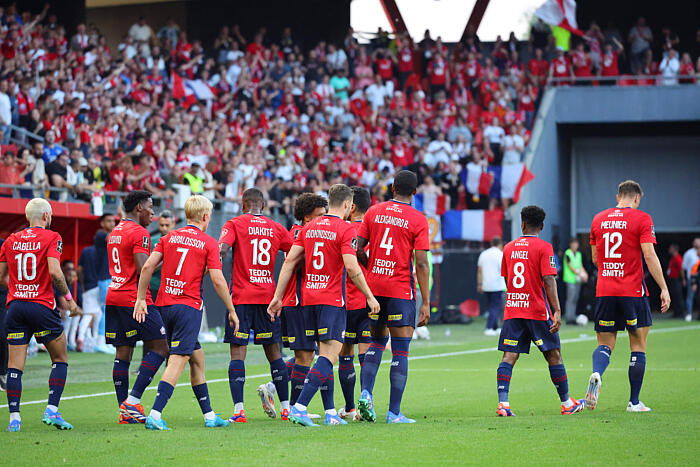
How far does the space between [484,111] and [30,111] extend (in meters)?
15.5

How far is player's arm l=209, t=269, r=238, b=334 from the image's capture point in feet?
31.0

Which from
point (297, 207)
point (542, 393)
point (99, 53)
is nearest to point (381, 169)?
point (99, 53)

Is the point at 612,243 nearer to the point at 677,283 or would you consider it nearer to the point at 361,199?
the point at 361,199

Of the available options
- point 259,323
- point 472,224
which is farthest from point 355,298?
point 472,224

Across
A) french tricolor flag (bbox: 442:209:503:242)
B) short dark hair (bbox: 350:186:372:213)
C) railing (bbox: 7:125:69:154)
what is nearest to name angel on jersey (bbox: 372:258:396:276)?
short dark hair (bbox: 350:186:372:213)

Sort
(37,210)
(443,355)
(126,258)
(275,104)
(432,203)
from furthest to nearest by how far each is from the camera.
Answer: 1. (275,104)
2. (432,203)
3. (443,355)
4. (126,258)
5. (37,210)

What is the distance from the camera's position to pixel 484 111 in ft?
109

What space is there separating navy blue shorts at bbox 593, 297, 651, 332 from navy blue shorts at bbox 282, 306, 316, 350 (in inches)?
118

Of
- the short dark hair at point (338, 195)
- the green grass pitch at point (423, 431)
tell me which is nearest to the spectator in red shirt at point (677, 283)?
the green grass pitch at point (423, 431)

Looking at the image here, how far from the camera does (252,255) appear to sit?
10.5m

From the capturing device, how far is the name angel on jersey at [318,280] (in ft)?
31.9

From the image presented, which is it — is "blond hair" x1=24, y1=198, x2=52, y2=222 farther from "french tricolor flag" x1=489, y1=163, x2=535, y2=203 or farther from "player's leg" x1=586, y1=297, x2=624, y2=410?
"french tricolor flag" x1=489, y1=163, x2=535, y2=203

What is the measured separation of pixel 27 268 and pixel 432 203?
18.9m

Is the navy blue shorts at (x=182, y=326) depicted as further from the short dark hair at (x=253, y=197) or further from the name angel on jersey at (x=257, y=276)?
the short dark hair at (x=253, y=197)
